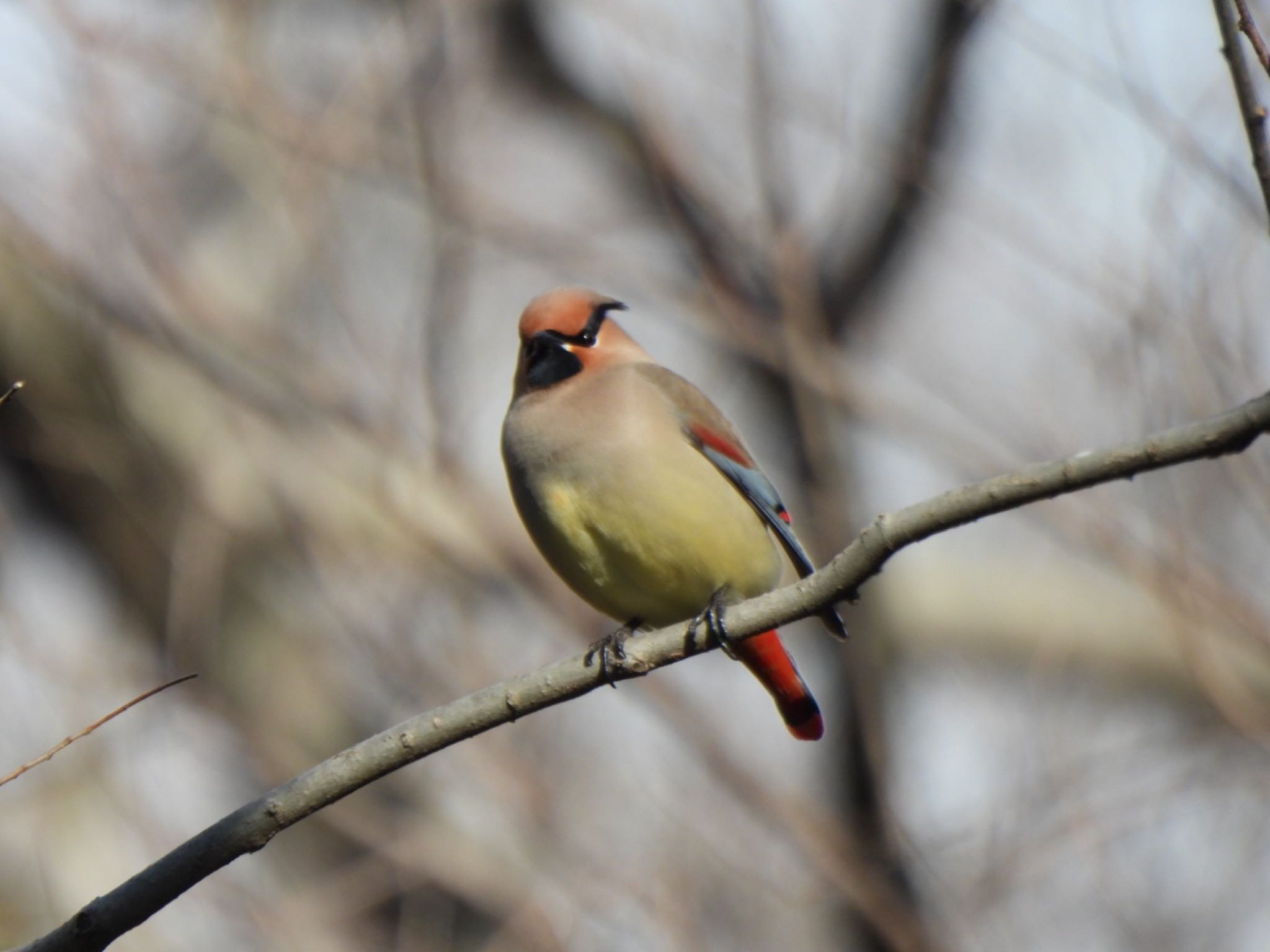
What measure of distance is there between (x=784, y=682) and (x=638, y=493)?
72 cm

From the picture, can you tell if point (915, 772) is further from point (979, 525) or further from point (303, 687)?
point (303, 687)

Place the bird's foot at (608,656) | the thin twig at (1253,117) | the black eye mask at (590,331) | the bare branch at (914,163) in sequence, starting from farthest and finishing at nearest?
the bare branch at (914,163) < the black eye mask at (590,331) < the bird's foot at (608,656) < the thin twig at (1253,117)

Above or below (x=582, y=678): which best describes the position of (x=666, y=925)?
below

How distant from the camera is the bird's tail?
3932 millimetres

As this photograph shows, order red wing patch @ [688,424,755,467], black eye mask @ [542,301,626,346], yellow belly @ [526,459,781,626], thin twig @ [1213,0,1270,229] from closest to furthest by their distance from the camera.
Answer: thin twig @ [1213,0,1270,229]
yellow belly @ [526,459,781,626]
red wing patch @ [688,424,755,467]
black eye mask @ [542,301,626,346]

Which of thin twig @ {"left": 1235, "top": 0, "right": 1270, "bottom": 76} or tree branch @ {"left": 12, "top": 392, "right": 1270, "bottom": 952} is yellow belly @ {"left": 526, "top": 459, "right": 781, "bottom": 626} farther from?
thin twig @ {"left": 1235, "top": 0, "right": 1270, "bottom": 76}

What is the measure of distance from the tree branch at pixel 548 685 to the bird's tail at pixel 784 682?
3.32 ft

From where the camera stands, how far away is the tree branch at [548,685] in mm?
2104

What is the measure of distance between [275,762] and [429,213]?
2345mm

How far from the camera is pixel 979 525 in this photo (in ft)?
22.9

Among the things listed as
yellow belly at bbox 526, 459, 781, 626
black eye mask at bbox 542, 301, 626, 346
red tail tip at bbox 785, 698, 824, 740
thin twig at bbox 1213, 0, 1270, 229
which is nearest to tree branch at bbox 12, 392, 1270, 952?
thin twig at bbox 1213, 0, 1270, 229

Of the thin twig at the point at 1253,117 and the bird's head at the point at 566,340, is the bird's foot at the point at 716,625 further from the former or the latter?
the thin twig at the point at 1253,117

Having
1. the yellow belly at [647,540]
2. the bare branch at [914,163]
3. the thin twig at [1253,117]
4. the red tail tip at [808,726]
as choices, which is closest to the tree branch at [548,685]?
the thin twig at [1253,117]

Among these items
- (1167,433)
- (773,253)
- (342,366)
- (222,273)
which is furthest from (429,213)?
(1167,433)
